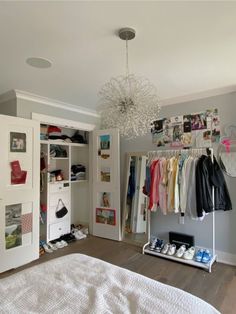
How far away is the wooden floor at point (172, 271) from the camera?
7.32 feet

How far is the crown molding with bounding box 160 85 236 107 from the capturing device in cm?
298

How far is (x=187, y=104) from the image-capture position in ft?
10.9

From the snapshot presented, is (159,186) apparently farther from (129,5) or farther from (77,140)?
(129,5)

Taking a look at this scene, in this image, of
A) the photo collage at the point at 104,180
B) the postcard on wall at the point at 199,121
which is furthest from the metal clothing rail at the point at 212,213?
the photo collage at the point at 104,180

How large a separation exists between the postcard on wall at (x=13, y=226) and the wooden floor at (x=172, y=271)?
0.34 meters

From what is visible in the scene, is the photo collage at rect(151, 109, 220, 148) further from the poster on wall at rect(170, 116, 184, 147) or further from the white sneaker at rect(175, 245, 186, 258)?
the white sneaker at rect(175, 245, 186, 258)

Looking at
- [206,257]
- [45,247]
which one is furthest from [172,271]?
[45,247]

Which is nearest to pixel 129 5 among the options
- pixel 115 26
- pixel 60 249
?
pixel 115 26

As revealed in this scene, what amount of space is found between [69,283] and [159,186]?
1.92 metres

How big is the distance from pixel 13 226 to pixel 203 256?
2.50 meters

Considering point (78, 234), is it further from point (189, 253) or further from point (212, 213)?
point (212, 213)

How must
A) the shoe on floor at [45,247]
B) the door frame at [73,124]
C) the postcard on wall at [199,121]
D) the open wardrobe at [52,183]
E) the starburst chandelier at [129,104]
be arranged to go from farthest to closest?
the shoe on floor at [45,247], the door frame at [73,124], the postcard on wall at [199,121], the open wardrobe at [52,183], the starburst chandelier at [129,104]

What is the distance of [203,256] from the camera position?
113 inches

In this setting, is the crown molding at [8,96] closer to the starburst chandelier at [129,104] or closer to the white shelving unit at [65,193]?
the white shelving unit at [65,193]
